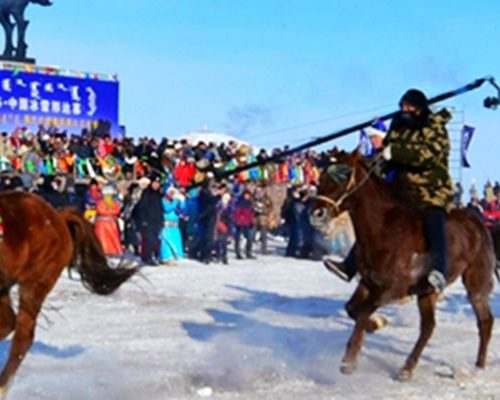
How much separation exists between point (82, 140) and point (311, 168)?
641 cm

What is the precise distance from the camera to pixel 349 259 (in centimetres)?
991

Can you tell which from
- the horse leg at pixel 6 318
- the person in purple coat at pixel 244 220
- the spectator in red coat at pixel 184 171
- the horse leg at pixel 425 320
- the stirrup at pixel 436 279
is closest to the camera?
the horse leg at pixel 6 318

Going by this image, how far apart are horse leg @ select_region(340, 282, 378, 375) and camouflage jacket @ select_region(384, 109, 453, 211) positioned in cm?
101

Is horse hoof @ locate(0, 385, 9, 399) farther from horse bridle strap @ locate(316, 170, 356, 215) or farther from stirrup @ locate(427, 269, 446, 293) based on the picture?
stirrup @ locate(427, 269, 446, 293)

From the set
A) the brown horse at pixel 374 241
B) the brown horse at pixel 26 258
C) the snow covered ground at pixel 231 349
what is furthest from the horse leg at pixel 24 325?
the brown horse at pixel 374 241

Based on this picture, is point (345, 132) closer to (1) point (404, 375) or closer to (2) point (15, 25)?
(1) point (404, 375)

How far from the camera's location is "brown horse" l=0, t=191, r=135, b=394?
8.05 m

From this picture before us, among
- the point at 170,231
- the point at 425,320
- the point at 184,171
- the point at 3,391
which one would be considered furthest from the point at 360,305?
the point at 184,171

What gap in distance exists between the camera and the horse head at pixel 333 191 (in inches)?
362

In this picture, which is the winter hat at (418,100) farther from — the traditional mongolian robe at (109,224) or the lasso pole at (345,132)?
the traditional mongolian robe at (109,224)

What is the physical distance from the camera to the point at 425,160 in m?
9.75

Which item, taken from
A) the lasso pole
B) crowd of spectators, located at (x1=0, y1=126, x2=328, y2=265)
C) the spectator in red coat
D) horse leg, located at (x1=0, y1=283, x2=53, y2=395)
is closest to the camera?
the lasso pole

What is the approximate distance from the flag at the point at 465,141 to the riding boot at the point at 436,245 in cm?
1567

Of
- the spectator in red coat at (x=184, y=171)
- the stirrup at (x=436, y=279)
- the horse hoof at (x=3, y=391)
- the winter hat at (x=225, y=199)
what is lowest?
the horse hoof at (x=3, y=391)
